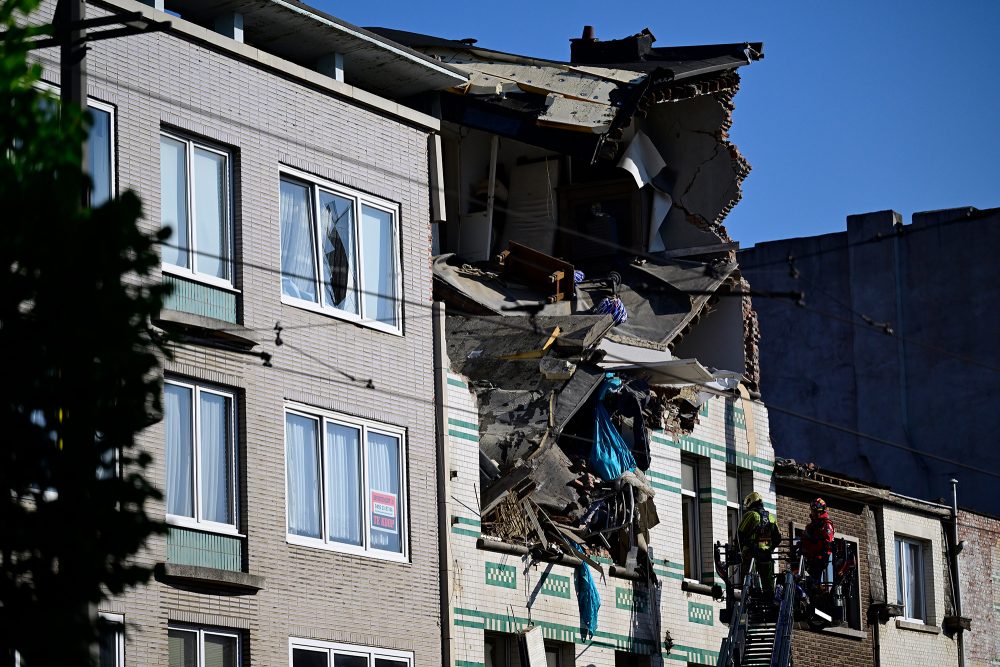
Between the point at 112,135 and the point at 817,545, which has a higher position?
the point at 112,135

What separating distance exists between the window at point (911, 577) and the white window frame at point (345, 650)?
1476 centimetres

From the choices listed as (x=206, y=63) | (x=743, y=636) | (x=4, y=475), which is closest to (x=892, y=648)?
(x=743, y=636)

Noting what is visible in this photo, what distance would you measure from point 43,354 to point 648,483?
15718mm

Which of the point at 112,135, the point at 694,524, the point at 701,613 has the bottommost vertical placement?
the point at 701,613

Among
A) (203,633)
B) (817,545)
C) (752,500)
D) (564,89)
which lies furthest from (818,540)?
(203,633)

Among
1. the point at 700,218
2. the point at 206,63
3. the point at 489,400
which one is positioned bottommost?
the point at 489,400

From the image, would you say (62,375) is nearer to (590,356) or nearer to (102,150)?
(102,150)

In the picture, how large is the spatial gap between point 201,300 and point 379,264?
3.04 meters

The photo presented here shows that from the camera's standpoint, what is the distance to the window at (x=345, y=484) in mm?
20344

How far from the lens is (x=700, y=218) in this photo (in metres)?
30.2

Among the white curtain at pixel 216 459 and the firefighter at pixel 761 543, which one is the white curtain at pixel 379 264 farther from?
the firefighter at pixel 761 543

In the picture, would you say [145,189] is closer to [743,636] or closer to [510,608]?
[510,608]

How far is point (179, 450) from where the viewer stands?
62.2ft

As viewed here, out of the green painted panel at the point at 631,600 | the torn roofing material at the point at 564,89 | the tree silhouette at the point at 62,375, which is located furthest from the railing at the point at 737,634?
the tree silhouette at the point at 62,375
